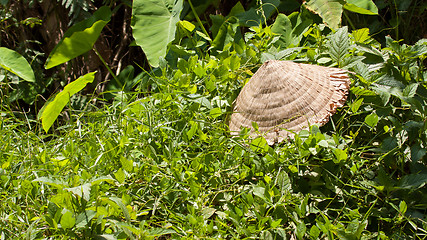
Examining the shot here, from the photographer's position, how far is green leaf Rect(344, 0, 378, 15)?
2064 millimetres

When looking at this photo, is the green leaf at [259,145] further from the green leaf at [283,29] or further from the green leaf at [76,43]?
the green leaf at [76,43]

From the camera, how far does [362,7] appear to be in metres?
2.17

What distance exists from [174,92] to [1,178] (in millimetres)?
589

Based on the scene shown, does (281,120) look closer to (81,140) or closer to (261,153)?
(261,153)

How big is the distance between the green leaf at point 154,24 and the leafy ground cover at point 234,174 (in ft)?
1.79

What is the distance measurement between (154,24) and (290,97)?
3.12ft

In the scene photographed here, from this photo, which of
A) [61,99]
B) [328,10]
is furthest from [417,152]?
[61,99]

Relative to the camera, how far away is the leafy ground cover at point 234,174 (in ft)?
3.63

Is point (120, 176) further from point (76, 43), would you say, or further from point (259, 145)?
point (76, 43)

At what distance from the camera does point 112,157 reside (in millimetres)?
1343

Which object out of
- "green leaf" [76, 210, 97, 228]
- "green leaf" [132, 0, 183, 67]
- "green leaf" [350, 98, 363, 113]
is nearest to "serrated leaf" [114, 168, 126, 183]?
"green leaf" [76, 210, 97, 228]

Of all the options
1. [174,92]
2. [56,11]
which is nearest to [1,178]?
[174,92]

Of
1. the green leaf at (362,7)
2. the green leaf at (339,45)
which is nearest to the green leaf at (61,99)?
the green leaf at (339,45)

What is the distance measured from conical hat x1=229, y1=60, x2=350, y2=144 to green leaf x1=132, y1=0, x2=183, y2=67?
2.04 feet
